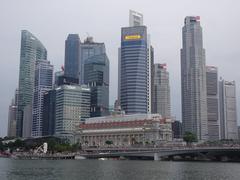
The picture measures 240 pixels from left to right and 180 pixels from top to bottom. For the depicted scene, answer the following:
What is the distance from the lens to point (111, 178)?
79.6 meters

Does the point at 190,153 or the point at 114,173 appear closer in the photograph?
the point at 114,173

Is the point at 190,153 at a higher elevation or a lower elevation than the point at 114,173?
higher

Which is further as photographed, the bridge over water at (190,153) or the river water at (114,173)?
the bridge over water at (190,153)

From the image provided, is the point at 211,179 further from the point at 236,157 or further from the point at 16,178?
the point at 236,157

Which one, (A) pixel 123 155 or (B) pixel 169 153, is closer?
(B) pixel 169 153

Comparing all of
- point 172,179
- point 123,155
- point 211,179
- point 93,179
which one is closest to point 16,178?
point 93,179

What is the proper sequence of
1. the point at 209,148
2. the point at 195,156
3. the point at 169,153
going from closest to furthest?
the point at 209,148, the point at 169,153, the point at 195,156

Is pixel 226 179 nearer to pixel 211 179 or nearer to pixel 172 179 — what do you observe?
pixel 211 179

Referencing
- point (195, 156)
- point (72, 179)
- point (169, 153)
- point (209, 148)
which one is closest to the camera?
point (72, 179)

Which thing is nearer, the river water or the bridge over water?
the river water

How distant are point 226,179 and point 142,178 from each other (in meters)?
15.4

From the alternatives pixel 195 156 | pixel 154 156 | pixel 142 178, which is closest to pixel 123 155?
pixel 154 156

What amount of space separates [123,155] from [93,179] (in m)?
122

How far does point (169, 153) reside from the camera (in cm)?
17962
